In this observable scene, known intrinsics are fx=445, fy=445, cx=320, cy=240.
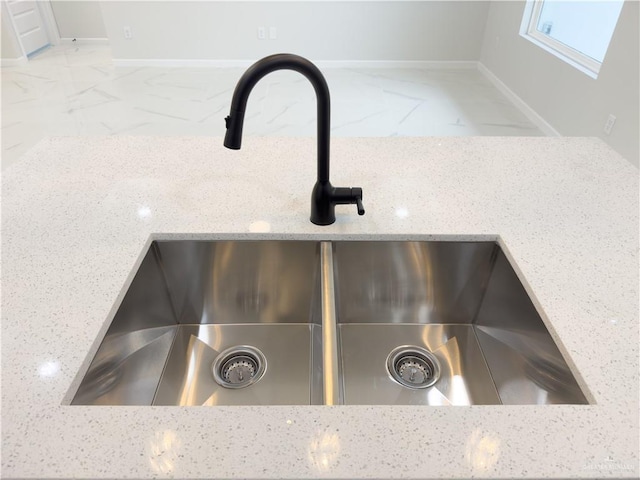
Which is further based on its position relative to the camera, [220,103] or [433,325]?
[220,103]

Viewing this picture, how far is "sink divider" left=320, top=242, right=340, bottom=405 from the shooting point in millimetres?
676

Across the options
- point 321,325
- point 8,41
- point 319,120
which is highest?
point 319,120

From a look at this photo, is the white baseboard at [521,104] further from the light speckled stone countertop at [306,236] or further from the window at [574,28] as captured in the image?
the light speckled stone countertop at [306,236]

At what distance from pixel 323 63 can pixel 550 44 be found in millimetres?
2543

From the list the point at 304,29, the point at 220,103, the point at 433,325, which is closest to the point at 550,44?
the point at 304,29

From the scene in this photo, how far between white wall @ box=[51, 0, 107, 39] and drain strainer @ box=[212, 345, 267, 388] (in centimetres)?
676

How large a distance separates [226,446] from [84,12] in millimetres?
7307

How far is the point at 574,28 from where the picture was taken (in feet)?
12.0

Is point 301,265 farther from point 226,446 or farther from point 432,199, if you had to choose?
point 226,446

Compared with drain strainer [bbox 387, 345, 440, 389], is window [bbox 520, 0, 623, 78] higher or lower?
higher

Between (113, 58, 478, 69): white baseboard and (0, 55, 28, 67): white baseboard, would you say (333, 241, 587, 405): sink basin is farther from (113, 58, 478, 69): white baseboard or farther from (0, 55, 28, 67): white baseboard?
(0, 55, 28, 67): white baseboard

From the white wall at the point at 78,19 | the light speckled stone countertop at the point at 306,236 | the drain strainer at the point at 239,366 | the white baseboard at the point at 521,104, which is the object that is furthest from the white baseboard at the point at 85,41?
the drain strainer at the point at 239,366

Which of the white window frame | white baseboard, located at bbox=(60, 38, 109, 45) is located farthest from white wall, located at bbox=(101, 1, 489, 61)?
white baseboard, located at bbox=(60, 38, 109, 45)

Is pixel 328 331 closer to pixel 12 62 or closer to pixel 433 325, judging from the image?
pixel 433 325
